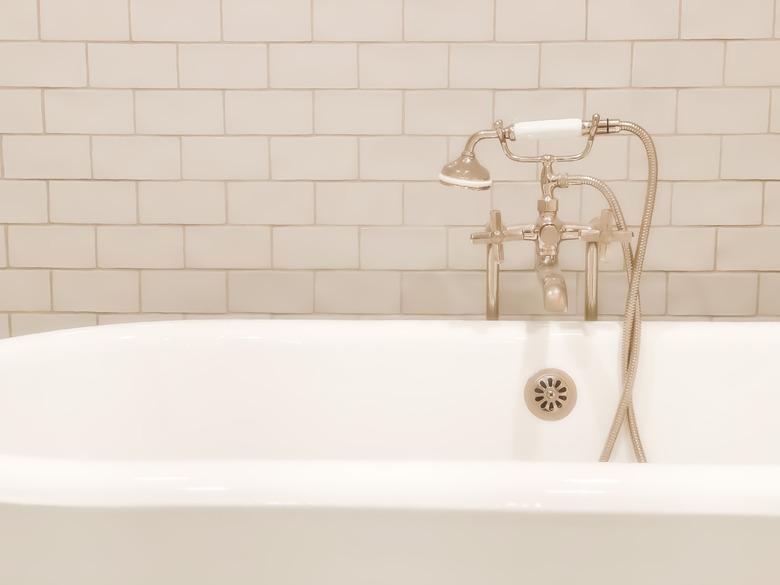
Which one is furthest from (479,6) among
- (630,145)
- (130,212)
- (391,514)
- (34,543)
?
(34,543)

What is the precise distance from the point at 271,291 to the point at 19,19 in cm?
81

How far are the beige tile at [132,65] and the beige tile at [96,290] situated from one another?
1.39ft

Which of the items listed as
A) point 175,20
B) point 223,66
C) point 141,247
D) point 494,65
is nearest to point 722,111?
point 494,65

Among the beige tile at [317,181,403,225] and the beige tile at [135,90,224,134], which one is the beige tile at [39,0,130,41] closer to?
the beige tile at [135,90,224,134]

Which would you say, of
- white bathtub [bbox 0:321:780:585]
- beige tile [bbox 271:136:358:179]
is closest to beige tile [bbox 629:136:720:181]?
white bathtub [bbox 0:321:780:585]

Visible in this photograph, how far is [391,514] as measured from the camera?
3.06 feet

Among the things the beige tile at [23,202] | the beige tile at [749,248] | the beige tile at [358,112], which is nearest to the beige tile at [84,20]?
the beige tile at [23,202]

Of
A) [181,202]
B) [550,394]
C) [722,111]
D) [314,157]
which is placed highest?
[722,111]

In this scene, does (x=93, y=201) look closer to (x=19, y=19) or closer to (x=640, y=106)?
(x=19, y=19)

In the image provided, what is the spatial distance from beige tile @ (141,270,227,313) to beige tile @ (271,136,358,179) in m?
0.28

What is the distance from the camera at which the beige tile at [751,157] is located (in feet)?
6.02

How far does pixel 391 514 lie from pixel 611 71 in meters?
1.23

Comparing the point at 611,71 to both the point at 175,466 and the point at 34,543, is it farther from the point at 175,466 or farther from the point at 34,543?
the point at 34,543

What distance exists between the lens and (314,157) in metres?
1.88
